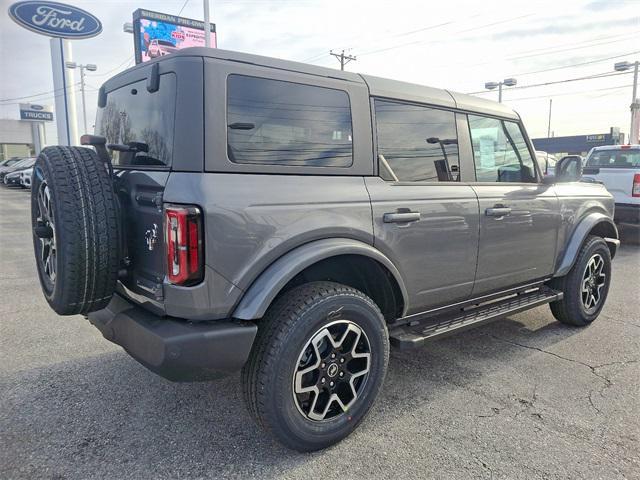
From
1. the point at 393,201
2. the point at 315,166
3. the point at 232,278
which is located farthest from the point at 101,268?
the point at 393,201

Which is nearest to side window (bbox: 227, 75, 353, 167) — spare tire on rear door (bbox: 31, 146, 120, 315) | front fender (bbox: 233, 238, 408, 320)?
front fender (bbox: 233, 238, 408, 320)

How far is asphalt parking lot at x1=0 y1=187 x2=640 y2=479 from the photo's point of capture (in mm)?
2461

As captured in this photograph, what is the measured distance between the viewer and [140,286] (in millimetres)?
2514

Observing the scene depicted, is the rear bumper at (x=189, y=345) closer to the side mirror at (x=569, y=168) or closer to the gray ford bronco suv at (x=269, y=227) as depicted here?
the gray ford bronco suv at (x=269, y=227)

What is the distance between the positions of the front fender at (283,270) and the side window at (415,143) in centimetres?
64

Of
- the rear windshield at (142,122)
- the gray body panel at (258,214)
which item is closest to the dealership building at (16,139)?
the rear windshield at (142,122)

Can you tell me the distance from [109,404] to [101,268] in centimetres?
117

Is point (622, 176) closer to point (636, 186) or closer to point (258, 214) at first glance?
point (636, 186)

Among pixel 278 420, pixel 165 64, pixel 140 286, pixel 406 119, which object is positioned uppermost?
pixel 165 64

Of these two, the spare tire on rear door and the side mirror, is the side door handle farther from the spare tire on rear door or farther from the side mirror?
the spare tire on rear door

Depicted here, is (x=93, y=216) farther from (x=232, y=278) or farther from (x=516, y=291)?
(x=516, y=291)

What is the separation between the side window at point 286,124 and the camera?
2.42m

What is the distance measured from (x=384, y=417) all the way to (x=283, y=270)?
1235mm

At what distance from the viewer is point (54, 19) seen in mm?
27172
